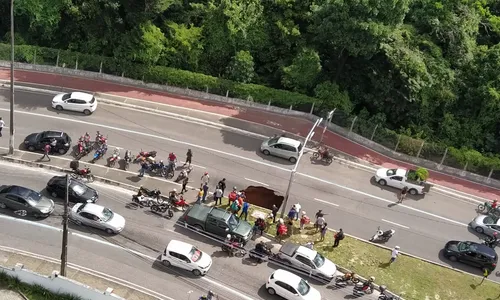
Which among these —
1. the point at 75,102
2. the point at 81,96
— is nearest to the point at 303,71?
the point at 81,96

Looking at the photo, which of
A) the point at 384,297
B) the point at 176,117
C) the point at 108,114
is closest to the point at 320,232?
the point at 384,297

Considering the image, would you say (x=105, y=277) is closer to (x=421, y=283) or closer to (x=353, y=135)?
(x=421, y=283)

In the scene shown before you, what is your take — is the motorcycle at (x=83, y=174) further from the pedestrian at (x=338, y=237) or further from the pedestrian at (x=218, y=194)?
the pedestrian at (x=338, y=237)

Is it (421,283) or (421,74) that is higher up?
(421,74)

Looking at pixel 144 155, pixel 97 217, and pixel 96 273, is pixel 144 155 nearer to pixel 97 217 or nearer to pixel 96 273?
pixel 97 217

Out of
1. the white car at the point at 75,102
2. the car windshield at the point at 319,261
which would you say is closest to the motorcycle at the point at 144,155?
the white car at the point at 75,102

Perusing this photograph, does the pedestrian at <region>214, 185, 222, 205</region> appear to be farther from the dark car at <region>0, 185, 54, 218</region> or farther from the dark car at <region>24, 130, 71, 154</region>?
the dark car at <region>24, 130, 71, 154</region>

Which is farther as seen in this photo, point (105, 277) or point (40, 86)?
point (40, 86)
